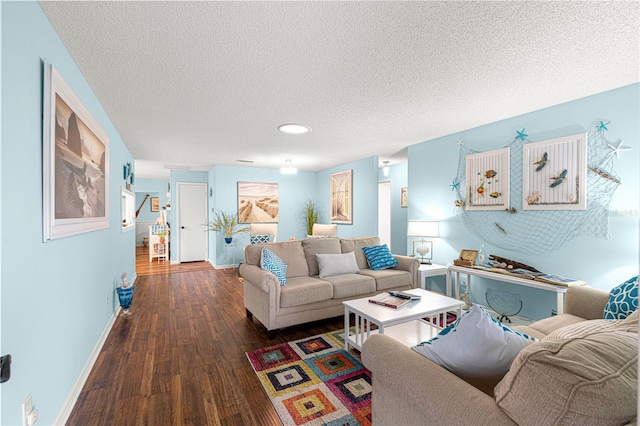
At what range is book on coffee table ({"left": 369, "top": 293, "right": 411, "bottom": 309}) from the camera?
243 centimetres

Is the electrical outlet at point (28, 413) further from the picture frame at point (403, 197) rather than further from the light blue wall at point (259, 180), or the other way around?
the picture frame at point (403, 197)

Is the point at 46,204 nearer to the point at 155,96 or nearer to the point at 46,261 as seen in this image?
the point at 46,261

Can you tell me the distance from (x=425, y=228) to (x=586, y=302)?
1999 millimetres

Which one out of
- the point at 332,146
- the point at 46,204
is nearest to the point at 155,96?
the point at 46,204

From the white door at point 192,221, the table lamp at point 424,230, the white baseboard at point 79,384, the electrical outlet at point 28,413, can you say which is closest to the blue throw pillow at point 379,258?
the table lamp at point 424,230

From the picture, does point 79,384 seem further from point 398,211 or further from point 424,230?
point 398,211

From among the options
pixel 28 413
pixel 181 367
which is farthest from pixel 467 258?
pixel 28 413

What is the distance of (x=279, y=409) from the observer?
5.84 feet

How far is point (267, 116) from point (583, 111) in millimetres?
3261

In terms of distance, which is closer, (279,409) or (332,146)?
(279,409)

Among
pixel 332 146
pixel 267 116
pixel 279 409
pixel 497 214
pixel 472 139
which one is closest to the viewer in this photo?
pixel 279 409

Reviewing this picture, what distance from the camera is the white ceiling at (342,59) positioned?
156cm

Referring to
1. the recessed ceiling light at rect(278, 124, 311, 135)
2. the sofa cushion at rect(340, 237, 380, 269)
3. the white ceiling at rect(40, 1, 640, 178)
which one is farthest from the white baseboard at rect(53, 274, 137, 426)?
the recessed ceiling light at rect(278, 124, 311, 135)

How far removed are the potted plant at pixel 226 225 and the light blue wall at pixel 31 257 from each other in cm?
425
